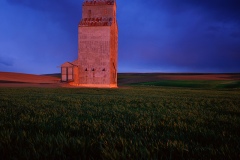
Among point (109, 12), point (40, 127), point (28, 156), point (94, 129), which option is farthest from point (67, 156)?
point (109, 12)

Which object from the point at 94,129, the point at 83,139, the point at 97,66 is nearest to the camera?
the point at 83,139

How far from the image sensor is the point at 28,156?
213 cm

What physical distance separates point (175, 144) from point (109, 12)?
31702 millimetres

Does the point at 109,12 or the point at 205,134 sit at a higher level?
the point at 109,12

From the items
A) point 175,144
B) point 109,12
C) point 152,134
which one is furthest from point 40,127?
point 109,12

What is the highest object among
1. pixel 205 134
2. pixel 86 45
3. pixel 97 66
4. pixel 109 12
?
pixel 109 12

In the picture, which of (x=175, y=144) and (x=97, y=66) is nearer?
(x=175, y=144)

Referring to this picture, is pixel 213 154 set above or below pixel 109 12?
below

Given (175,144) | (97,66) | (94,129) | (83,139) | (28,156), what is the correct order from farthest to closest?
(97,66) < (94,129) < (83,139) < (175,144) < (28,156)

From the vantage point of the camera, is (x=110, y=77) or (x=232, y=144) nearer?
(x=232, y=144)

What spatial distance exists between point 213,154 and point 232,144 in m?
0.68

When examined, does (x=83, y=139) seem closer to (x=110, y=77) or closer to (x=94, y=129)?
(x=94, y=129)

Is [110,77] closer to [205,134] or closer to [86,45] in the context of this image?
[86,45]

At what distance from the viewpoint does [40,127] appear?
3691 mm
